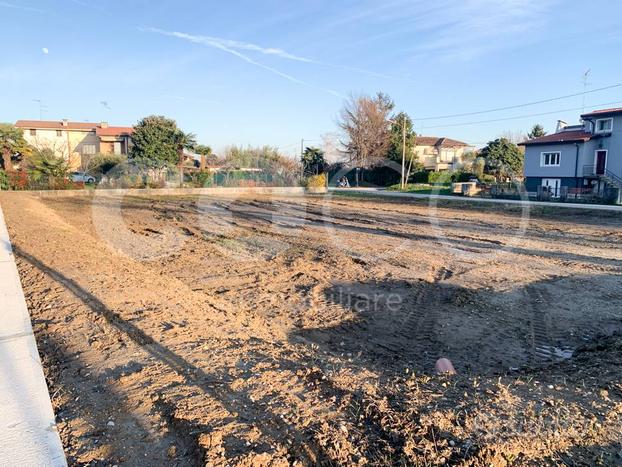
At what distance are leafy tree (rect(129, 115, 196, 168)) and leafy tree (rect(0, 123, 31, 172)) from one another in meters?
9.34

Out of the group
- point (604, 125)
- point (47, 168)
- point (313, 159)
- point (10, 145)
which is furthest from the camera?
point (313, 159)

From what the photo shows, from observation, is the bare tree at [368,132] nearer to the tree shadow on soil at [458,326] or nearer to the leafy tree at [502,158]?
the leafy tree at [502,158]

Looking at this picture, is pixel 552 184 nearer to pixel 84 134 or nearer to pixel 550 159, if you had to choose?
pixel 550 159

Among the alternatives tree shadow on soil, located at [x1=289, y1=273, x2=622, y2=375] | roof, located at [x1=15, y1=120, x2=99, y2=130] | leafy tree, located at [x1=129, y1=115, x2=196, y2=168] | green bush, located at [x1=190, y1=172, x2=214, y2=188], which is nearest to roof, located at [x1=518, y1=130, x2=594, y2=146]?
green bush, located at [x1=190, y1=172, x2=214, y2=188]

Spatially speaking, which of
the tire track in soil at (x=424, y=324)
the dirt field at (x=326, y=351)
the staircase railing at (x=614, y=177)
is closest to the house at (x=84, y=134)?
the dirt field at (x=326, y=351)

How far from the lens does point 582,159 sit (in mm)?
31109

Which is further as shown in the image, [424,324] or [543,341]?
[424,324]

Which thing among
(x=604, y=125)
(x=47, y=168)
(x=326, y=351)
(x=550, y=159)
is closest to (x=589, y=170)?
(x=550, y=159)

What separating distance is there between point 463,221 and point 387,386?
15194 millimetres

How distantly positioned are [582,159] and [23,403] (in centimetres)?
3623

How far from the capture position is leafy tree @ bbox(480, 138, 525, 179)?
156 ft

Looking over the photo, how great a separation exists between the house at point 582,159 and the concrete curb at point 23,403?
103ft

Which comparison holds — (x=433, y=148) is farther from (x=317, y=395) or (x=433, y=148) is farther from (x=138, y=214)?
(x=317, y=395)

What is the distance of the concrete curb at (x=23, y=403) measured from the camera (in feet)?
8.34
